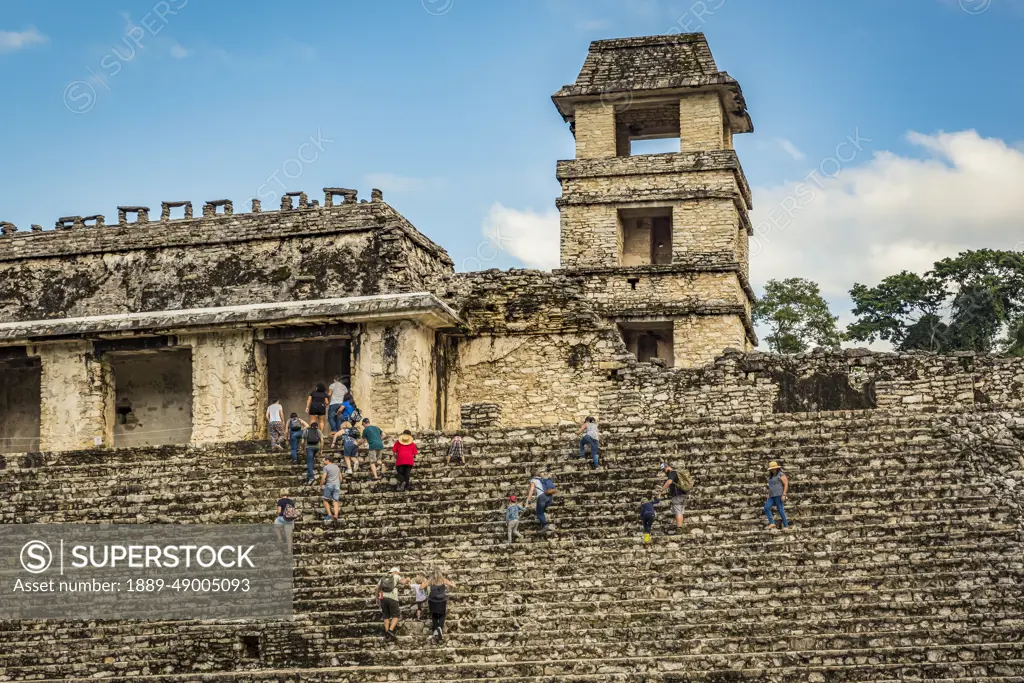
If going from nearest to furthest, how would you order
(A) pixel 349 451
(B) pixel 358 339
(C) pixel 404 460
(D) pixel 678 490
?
1. (D) pixel 678 490
2. (C) pixel 404 460
3. (A) pixel 349 451
4. (B) pixel 358 339

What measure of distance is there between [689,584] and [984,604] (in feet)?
11.0

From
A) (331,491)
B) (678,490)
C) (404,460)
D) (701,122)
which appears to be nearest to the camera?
(678,490)

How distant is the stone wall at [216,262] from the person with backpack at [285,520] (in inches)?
266

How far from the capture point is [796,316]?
4541cm

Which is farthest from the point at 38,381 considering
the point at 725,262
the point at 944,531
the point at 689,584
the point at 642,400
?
the point at 944,531

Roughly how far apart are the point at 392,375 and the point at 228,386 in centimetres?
298

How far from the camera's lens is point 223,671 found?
748 inches

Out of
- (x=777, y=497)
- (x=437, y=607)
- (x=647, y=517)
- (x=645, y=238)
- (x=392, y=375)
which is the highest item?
(x=645, y=238)

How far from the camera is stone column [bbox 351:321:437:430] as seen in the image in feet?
85.7

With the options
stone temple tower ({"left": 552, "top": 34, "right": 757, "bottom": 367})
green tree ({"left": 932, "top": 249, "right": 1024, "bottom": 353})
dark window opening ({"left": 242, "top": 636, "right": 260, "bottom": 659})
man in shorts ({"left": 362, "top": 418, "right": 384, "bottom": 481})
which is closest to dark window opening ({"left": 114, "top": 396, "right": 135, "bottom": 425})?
man in shorts ({"left": 362, "top": 418, "right": 384, "bottom": 481})

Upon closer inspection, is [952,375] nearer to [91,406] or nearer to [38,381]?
[91,406]

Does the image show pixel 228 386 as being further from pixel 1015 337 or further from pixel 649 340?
pixel 1015 337

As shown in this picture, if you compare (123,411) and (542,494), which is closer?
(542,494)

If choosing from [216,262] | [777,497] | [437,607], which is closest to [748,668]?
[777,497]
